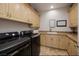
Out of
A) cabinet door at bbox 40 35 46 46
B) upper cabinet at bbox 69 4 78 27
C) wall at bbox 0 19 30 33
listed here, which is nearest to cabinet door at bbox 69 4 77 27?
upper cabinet at bbox 69 4 78 27

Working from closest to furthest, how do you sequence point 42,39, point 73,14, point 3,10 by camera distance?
1. point 3,10
2. point 73,14
3. point 42,39

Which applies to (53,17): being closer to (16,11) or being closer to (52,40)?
(52,40)

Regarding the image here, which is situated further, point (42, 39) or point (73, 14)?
point (42, 39)

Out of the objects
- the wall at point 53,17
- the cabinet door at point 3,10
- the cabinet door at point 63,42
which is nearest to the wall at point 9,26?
the cabinet door at point 3,10

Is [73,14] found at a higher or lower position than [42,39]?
higher

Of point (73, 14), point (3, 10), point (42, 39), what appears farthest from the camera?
point (42, 39)

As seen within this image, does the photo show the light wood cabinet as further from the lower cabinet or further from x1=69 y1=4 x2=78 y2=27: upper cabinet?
x1=69 y1=4 x2=78 y2=27: upper cabinet

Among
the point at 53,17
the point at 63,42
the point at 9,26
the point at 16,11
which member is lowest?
the point at 63,42

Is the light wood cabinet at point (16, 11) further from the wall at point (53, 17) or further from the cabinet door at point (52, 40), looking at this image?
the cabinet door at point (52, 40)

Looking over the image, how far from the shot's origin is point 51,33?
171cm

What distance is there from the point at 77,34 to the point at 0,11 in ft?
3.57

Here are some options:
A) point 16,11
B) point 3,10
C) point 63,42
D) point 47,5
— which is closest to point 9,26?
point 16,11

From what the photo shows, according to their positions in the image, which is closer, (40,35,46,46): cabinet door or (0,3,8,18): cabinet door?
(0,3,8,18): cabinet door

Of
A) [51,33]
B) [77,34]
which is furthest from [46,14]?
[77,34]
